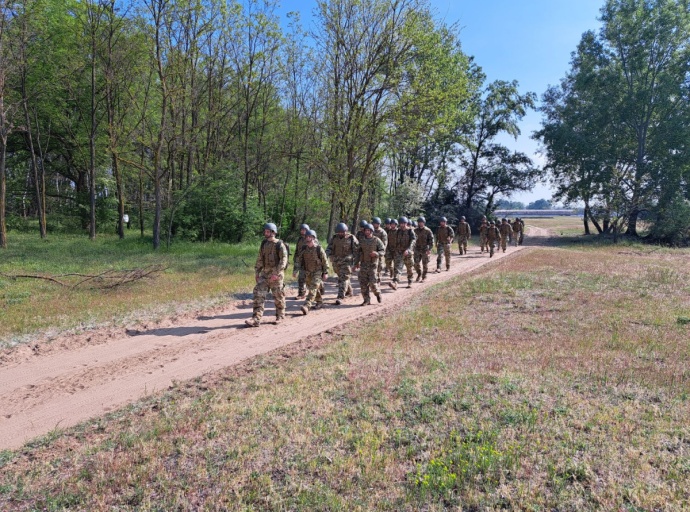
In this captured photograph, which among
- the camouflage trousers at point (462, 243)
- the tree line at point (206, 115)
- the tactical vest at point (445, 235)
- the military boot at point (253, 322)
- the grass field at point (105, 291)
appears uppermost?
the tree line at point (206, 115)

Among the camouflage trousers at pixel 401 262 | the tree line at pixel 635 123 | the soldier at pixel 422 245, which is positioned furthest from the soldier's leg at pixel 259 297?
the tree line at pixel 635 123

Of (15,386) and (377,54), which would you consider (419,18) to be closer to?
(377,54)

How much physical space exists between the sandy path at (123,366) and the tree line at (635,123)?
1459 inches

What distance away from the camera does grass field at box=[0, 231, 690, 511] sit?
11.2 feet

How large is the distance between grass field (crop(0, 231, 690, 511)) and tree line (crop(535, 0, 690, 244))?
3541 centimetres

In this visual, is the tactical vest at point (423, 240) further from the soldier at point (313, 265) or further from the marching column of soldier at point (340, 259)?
the soldier at point (313, 265)

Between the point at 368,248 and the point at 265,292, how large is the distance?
351 cm

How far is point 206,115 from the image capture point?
27859mm

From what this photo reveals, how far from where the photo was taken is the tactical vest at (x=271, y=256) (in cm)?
932

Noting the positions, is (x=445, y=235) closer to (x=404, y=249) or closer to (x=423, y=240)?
(x=423, y=240)

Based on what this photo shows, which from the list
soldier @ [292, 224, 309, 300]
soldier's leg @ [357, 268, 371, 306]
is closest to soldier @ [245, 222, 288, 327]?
soldier @ [292, 224, 309, 300]

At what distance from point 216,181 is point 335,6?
39.4 feet

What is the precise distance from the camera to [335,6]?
60.0 ft

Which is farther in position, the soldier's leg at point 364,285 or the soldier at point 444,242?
the soldier at point 444,242
